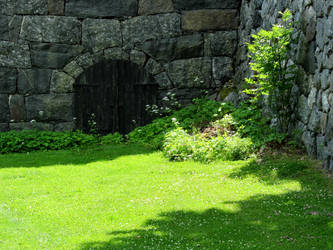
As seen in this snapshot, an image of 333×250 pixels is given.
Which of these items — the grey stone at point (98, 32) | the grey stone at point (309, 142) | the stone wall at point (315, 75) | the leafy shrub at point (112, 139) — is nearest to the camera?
the stone wall at point (315, 75)

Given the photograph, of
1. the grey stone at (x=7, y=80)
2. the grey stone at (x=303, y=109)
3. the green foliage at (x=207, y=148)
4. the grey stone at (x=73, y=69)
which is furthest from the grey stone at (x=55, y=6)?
the grey stone at (x=303, y=109)

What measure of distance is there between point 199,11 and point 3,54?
16.8 ft

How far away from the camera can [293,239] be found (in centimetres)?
353

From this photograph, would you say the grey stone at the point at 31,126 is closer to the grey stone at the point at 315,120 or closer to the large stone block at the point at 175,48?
the large stone block at the point at 175,48

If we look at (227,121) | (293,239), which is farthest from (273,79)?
(293,239)

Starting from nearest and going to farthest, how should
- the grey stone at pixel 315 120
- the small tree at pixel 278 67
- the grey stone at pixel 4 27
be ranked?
the grey stone at pixel 315 120 < the small tree at pixel 278 67 < the grey stone at pixel 4 27

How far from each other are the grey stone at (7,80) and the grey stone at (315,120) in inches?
294

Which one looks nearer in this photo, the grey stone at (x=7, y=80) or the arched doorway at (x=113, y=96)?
the grey stone at (x=7, y=80)

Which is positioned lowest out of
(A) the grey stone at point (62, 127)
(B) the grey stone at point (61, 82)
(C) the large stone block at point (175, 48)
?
(A) the grey stone at point (62, 127)

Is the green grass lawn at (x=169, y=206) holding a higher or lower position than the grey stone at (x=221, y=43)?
lower

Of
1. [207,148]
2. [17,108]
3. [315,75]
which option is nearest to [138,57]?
[17,108]

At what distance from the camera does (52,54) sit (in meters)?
10.5

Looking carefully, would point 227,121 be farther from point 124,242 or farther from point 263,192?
point 124,242

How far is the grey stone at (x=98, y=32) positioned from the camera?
34.5 ft
